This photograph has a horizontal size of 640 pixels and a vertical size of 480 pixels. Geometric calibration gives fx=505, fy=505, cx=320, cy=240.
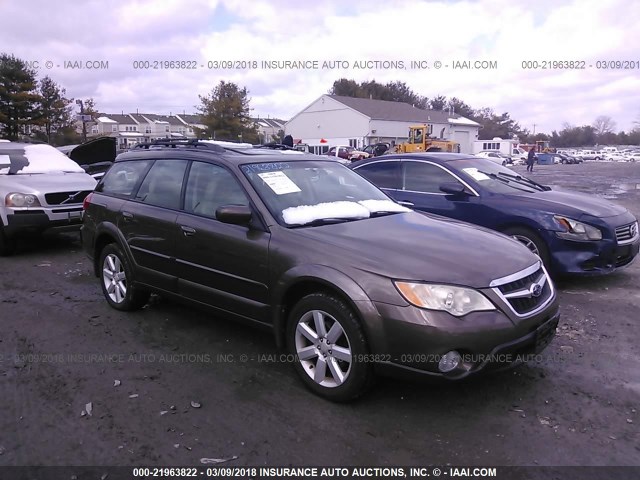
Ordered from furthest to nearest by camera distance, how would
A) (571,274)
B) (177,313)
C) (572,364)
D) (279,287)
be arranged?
(571,274)
(177,313)
(572,364)
(279,287)

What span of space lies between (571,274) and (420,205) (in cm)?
204

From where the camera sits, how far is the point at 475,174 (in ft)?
22.0

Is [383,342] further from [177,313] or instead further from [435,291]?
[177,313]

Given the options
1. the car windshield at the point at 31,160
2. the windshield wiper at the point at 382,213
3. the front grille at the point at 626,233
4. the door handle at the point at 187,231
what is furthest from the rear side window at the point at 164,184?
the front grille at the point at 626,233

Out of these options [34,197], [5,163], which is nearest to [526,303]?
[34,197]

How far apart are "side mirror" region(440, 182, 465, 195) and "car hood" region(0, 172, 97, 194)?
18.4 feet

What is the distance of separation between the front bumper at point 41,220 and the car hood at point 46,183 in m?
0.32

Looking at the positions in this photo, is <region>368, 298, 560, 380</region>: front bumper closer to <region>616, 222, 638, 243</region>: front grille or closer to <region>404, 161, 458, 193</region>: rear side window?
<region>616, 222, 638, 243</region>: front grille

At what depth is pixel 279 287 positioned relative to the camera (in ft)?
11.5

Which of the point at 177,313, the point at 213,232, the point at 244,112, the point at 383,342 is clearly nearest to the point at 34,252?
the point at 177,313

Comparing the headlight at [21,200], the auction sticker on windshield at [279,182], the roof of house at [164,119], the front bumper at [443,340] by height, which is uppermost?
the roof of house at [164,119]

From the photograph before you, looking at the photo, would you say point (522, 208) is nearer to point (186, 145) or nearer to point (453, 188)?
point (453, 188)

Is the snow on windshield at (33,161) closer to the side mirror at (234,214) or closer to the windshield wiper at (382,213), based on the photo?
the side mirror at (234,214)

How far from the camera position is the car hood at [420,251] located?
3.10 m
